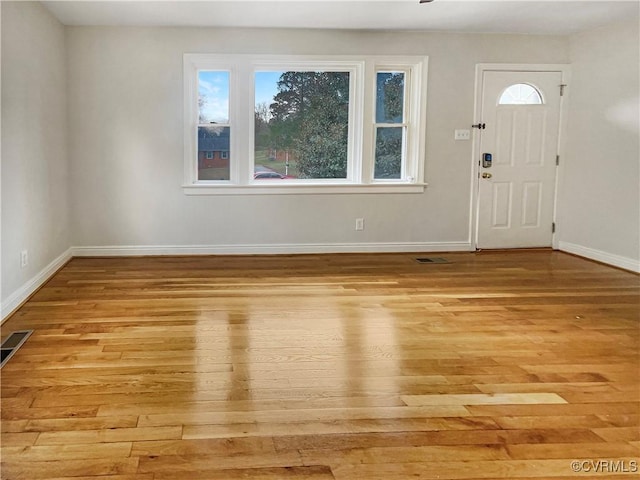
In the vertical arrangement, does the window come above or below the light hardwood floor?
above

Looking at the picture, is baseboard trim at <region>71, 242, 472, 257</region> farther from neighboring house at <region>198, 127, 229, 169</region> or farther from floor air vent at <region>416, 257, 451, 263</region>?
neighboring house at <region>198, 127, 229, 169</region>

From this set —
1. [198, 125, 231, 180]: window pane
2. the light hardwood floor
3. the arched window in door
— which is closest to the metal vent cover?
the light hardwood floor

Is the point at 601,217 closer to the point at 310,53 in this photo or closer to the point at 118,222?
the point at 310,53

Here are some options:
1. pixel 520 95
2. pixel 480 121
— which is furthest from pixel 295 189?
pixel 520 95

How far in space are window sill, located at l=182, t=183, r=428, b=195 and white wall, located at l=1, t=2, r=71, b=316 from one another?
50.5 inches

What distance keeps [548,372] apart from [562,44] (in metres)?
4.55

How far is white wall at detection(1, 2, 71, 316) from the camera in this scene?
3973 millimetres

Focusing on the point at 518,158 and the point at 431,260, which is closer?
the point at 431,260

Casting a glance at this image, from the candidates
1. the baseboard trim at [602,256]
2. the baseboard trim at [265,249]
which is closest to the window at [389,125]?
the baseboard trim at [265,249]

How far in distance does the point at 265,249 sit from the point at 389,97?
2.10 meters

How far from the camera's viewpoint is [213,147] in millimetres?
6070

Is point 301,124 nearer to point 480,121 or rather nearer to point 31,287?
point 480,121

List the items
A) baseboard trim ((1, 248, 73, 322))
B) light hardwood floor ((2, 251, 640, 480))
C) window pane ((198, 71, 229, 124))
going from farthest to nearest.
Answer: window pane ((198, 71, 229, 124)), baseboard trim ((1, 248, 73, 322)), light hardwood floor ((2, 251, 640, 480))

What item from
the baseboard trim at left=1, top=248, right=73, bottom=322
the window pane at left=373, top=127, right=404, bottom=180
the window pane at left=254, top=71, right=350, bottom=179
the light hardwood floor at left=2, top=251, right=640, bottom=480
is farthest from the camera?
the window pane at left=373, top=127, right=404, bottom=180
